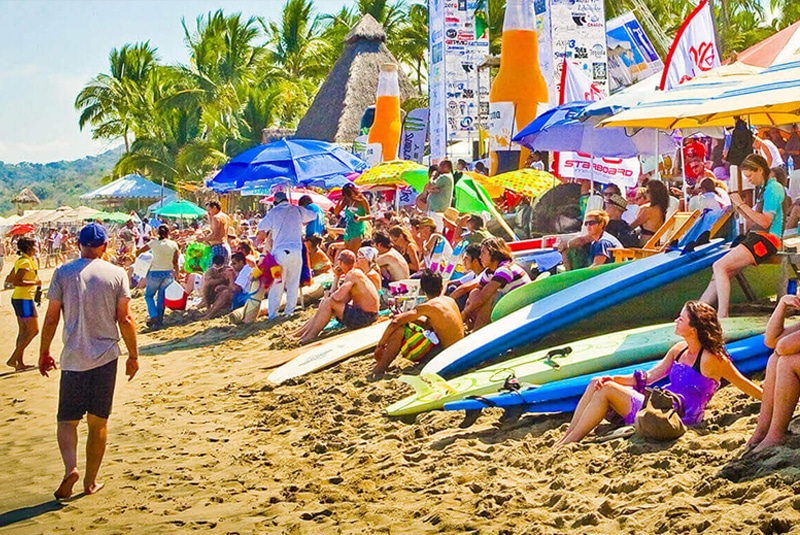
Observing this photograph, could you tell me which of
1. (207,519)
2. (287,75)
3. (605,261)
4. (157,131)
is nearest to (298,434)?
(207,519)

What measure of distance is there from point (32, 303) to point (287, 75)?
112 feet

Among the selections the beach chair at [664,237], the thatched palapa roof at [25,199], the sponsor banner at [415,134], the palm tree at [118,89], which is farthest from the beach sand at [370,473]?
the thatched palapa roof at [25,199]

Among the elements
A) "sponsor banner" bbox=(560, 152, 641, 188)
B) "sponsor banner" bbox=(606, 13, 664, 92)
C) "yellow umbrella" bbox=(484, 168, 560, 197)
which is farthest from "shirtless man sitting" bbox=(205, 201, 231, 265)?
"sponsor banner" bbox=(606, 13, 664, 92)

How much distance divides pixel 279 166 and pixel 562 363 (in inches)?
276

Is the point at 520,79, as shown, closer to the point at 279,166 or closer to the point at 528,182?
the point at 528,182

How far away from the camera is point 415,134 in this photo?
87.0 feet

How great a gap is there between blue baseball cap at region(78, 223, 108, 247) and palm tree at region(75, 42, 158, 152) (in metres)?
44.9

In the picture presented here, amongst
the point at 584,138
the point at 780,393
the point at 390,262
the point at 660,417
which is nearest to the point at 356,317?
the point at 390,262

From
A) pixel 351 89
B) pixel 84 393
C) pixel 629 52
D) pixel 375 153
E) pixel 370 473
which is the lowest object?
pixel 370 473

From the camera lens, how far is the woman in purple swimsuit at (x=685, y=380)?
540 cm

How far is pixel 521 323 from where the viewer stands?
8148 millimetres

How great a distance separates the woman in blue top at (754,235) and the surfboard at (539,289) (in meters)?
1.39

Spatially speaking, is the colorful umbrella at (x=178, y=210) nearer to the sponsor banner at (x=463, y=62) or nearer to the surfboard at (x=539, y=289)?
the sponsor banner at (x=463, y=62)

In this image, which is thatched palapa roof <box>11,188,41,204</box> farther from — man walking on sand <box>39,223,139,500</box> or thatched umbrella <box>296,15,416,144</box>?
man walking on sand <box>39,223,139,500</box>
